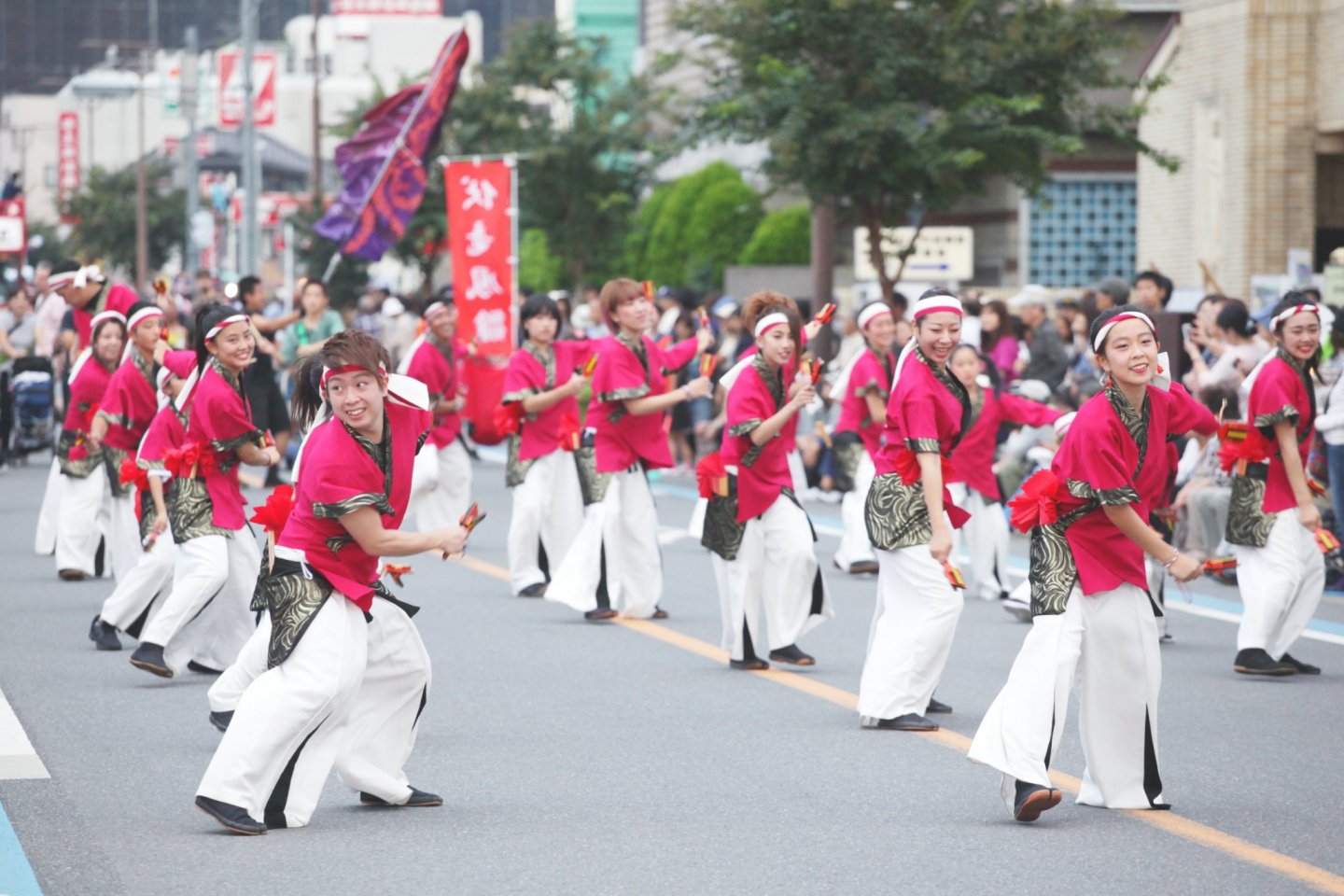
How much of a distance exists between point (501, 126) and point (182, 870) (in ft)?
96.1

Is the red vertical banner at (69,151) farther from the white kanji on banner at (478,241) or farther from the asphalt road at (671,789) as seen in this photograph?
the asphalt road at (671,789)

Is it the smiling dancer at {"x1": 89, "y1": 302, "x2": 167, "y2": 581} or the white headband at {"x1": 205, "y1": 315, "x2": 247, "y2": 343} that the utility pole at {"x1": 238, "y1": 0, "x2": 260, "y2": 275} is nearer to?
the smiling dancer at {"x1": 89, "y1": 302, "x2": 167, "y2": 581}

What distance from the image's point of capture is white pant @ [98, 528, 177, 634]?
1037cm

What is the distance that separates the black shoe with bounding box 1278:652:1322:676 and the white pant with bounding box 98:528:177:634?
17.6 feet

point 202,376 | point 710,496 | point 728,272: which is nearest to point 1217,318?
point 710,496

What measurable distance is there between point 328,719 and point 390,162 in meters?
18.6

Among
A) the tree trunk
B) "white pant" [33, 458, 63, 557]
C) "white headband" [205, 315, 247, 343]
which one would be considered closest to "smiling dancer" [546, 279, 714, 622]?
"white headband" [205, 315, 247, 343]

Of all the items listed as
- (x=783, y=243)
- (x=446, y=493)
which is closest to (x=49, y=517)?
(x=446, y=493)

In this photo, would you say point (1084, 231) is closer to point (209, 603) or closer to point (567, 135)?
point (567, 135)

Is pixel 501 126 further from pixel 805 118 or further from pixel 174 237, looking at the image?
pixel 174 237

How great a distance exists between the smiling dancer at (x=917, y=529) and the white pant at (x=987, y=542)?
15.0 feet

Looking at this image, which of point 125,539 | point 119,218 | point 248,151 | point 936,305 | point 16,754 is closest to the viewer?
point 16,754

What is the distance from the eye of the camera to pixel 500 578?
1426 cm

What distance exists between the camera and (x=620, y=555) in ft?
40.2
